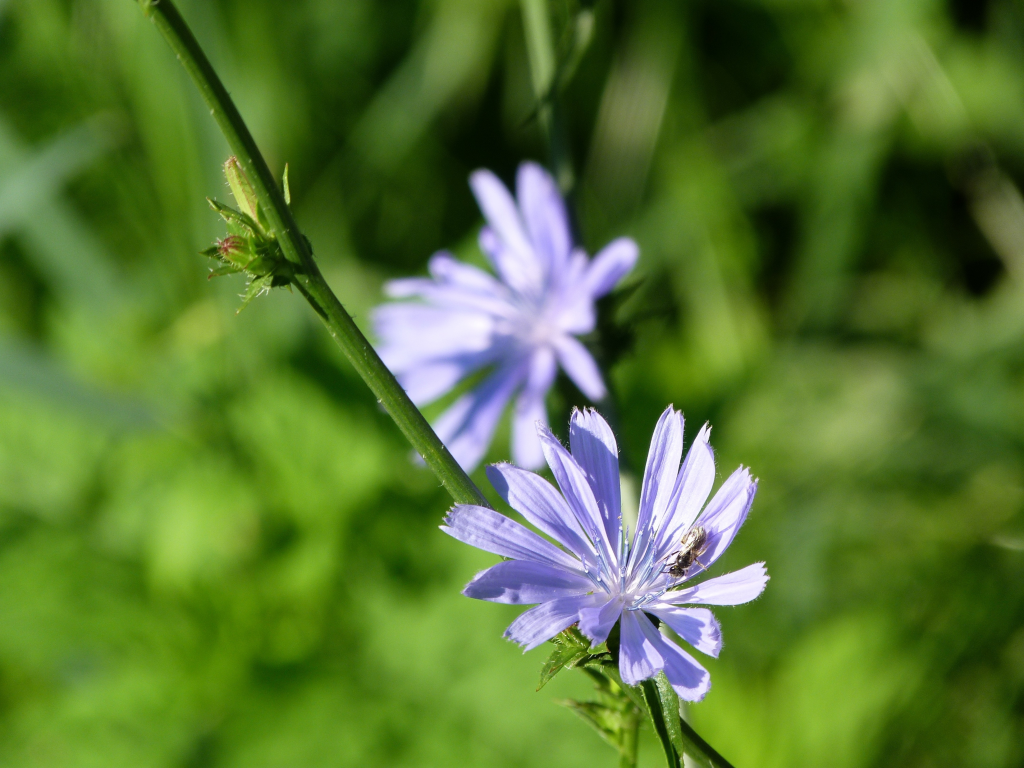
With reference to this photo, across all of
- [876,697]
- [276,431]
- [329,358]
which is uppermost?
[329,358]

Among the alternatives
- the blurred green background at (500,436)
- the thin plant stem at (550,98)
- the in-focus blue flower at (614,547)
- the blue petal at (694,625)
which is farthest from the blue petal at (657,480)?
the blurred green background at (500,436)

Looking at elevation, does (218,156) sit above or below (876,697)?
above

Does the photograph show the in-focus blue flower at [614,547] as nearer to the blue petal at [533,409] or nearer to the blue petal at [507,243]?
the blue petal at [533,409]

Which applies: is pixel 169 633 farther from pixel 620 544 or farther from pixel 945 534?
pixel 945 534

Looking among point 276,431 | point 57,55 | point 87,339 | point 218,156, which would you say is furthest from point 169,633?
point 57,55

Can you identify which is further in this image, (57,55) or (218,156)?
(57,55)

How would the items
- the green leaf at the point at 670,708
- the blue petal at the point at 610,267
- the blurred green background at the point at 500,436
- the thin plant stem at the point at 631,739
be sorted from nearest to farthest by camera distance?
the green leaf at the point at 670,708 < the thin plant stem at the point at 631,739 < the blue petal at the point at 610,267 < the blurred green background at the point at 500,436
